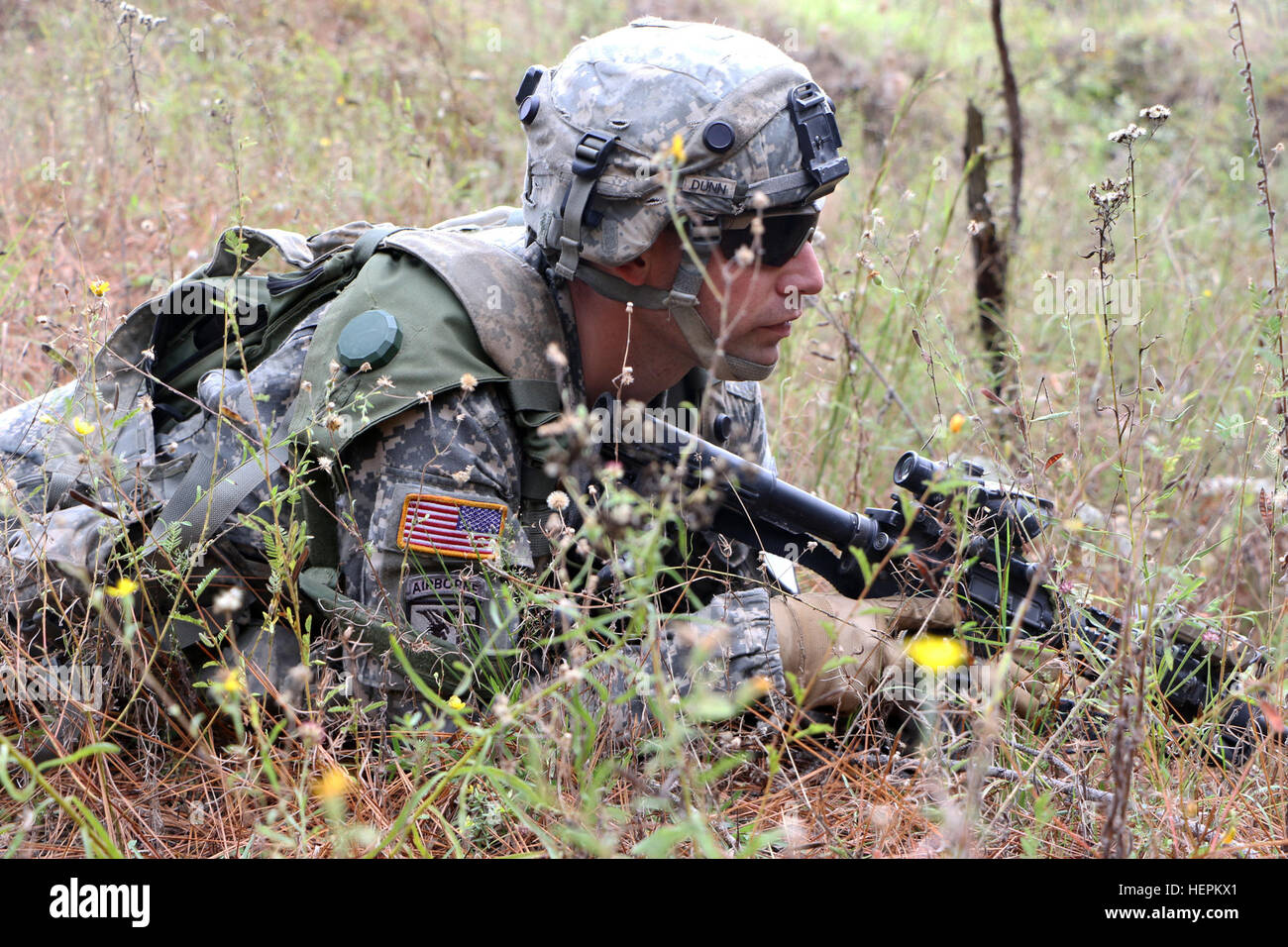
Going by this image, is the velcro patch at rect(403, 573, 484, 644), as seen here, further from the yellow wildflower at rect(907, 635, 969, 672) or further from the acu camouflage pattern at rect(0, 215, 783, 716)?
the yellow wildflower at rect(907, 635, 969, 672)

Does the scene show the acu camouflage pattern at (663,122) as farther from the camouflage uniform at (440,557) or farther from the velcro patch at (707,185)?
the camouflage uniform at (440,557)

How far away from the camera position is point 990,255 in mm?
4340

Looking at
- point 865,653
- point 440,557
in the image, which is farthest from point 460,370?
point 865,653

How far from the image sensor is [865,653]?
95.2 inches

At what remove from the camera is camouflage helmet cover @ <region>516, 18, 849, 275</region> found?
89.8 inches

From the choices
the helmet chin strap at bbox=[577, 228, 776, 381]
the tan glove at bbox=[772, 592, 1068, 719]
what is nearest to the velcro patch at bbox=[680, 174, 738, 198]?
the helmet chin strap at bbox=[577, 228, 776, 381]

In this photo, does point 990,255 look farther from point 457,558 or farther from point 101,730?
point 101,730

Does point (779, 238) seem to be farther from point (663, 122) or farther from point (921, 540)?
point (921, 540)

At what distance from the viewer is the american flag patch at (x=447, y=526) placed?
214 cm

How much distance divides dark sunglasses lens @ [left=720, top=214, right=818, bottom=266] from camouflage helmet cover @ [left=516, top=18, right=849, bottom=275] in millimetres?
49

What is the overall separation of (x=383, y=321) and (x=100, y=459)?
0.66 metres

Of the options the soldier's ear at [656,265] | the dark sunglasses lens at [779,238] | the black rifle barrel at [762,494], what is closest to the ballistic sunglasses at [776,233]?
the dark sunglasses lens at [779,238]

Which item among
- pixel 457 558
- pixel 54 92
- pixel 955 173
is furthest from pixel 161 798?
pixel 955 173

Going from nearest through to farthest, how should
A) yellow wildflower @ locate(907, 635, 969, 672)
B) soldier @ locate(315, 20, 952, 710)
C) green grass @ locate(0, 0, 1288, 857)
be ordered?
yellow wildflower @ locate(907, 635, 969, 672)
green grass @ locate(0, 0, 1288, 857)
soldier @ locate(315, 20, 952, 710)
